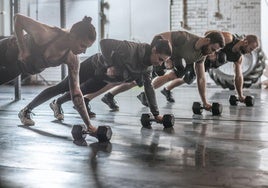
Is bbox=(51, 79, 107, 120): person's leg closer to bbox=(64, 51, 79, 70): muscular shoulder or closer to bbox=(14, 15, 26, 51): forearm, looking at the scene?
bbox=(64, 51, 79, 70): muscular shoulder

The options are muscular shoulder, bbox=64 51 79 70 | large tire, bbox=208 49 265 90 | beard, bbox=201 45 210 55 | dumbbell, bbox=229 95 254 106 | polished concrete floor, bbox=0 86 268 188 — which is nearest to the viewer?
polished concrete floor, bbox=0 86 268 188

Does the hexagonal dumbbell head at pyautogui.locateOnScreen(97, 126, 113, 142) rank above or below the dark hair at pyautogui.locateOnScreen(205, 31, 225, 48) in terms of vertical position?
below

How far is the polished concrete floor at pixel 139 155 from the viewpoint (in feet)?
5.96

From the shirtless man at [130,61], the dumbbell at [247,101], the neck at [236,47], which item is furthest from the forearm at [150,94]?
the dumbbell at [247,101]

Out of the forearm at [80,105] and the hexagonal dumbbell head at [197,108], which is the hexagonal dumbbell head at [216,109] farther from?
the forearm at [80,105]

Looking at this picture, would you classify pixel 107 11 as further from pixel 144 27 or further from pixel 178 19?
pixel 178 19

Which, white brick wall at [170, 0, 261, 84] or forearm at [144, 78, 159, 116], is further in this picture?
white brick wall at [170, 0, 261, 84]

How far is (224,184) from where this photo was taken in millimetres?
1752

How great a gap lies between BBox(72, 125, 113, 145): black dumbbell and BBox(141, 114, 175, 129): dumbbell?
0.66 m

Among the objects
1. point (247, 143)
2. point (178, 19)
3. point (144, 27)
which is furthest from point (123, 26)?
point (247, 143)

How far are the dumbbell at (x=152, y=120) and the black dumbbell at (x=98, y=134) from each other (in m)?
0.66

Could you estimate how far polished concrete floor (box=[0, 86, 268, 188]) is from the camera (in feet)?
5.96

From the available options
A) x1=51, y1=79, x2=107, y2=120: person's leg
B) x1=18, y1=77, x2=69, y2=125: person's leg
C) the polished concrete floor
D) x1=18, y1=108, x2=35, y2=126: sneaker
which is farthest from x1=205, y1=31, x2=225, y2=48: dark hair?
x1=18, y1=108, x2=35, y2=126: sneaker

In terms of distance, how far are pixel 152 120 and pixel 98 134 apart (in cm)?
77
